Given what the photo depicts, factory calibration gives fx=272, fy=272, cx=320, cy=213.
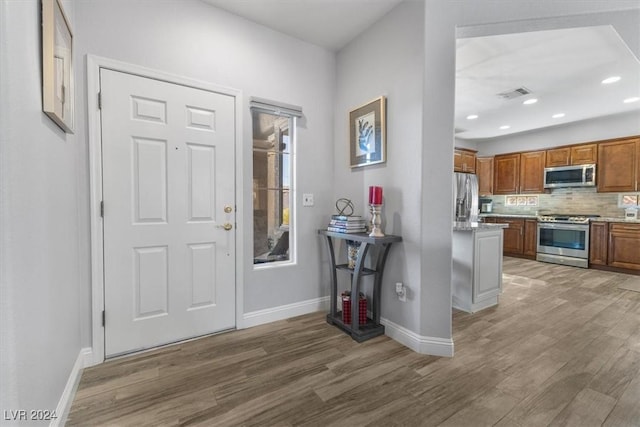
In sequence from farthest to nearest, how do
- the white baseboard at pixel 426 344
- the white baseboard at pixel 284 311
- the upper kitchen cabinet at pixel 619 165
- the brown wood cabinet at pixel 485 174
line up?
the brown wood cabinet at pixel 485 174 < the upper kitchen cabinet at pixel 619 165 < the white baseboard at pixel 284 311 < the white baseboard at pixel 426 344

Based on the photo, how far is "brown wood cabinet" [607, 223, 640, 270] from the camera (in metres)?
4.24

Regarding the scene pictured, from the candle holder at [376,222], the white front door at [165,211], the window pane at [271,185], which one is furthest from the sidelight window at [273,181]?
the candle holder at [376,222]

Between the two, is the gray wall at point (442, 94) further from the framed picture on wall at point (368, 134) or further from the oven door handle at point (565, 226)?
the oven door handle at point (565, 226)

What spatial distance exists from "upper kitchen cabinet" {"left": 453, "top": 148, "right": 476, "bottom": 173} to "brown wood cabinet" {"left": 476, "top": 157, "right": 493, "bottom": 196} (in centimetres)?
36

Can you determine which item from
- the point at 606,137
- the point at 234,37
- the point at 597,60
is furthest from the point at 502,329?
the point at 606,137

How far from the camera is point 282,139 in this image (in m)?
2.66

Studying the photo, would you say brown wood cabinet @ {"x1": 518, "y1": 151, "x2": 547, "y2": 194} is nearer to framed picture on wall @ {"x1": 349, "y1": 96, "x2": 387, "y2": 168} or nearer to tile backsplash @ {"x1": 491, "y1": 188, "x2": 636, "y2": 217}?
tile backsplash @ {"x1": 491, "y1": 188, "x2": 636, "y2": 217}

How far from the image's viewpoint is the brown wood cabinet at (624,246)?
424 cm

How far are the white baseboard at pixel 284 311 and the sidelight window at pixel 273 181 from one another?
0.45 metres

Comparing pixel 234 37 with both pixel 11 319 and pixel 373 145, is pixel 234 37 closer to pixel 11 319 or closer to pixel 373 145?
pixel 373 145

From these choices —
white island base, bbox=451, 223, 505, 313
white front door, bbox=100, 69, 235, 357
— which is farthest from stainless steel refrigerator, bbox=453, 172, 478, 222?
white front door, bbox=100, 69, 235, 357

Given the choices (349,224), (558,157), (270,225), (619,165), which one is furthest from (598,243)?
(270,225)

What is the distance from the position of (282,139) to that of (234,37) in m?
0.92

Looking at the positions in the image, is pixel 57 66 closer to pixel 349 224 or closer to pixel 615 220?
pixel 349 224
